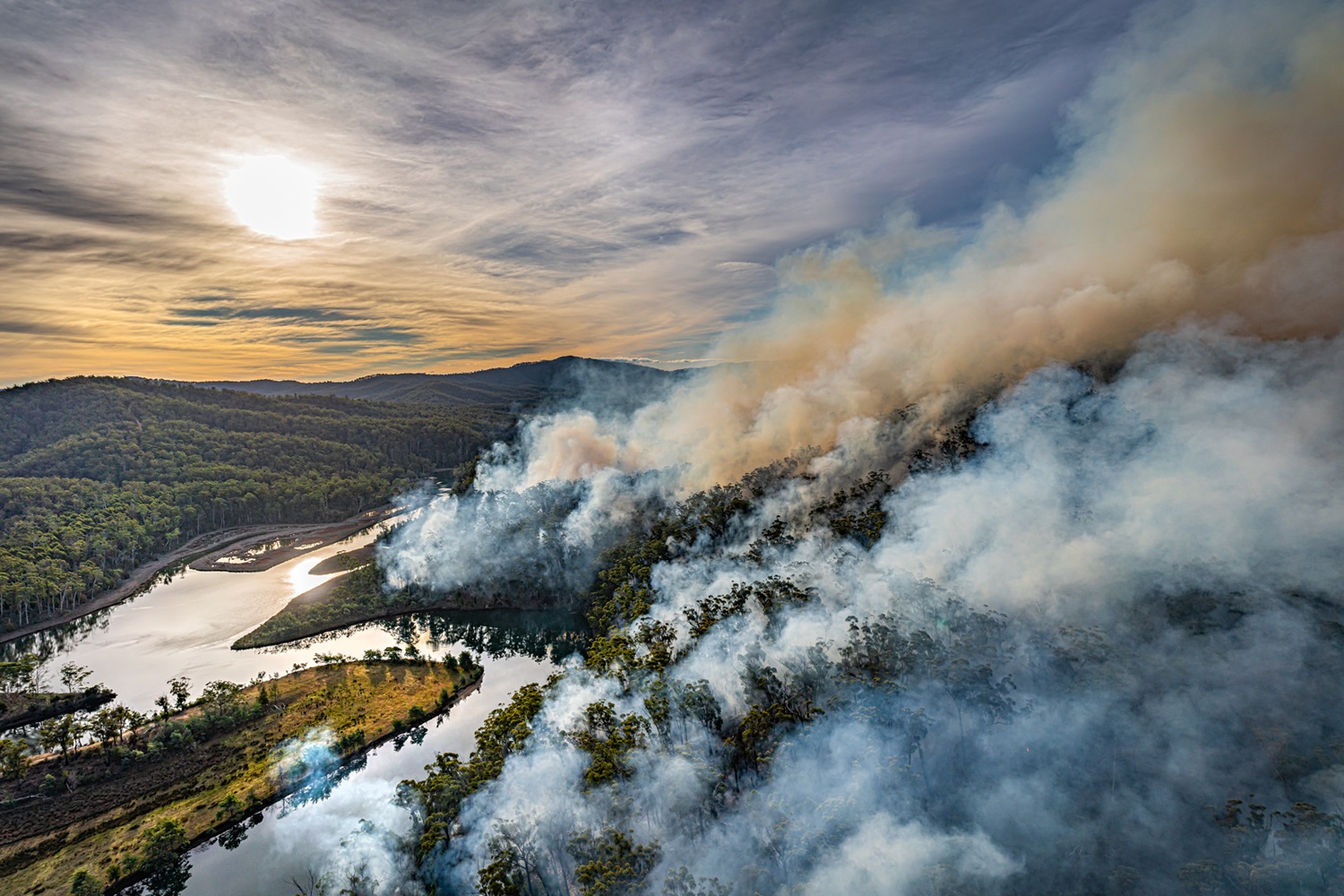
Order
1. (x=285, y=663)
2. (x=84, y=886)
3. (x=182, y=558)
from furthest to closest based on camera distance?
(x=182, y=558) → (x=285, y=663) → (x=84, y=886)

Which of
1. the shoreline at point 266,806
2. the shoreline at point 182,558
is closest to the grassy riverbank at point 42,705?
the shoreline at point 182,558

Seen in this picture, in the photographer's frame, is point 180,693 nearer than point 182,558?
Yes

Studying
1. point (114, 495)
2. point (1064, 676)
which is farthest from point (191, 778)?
point (114, 495)

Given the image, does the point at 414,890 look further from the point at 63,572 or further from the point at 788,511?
the point at 63,572

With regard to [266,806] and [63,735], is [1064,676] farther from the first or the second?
[63,735]

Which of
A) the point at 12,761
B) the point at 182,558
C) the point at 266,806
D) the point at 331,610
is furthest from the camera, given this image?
the point at 182,558

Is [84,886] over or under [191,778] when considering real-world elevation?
over
